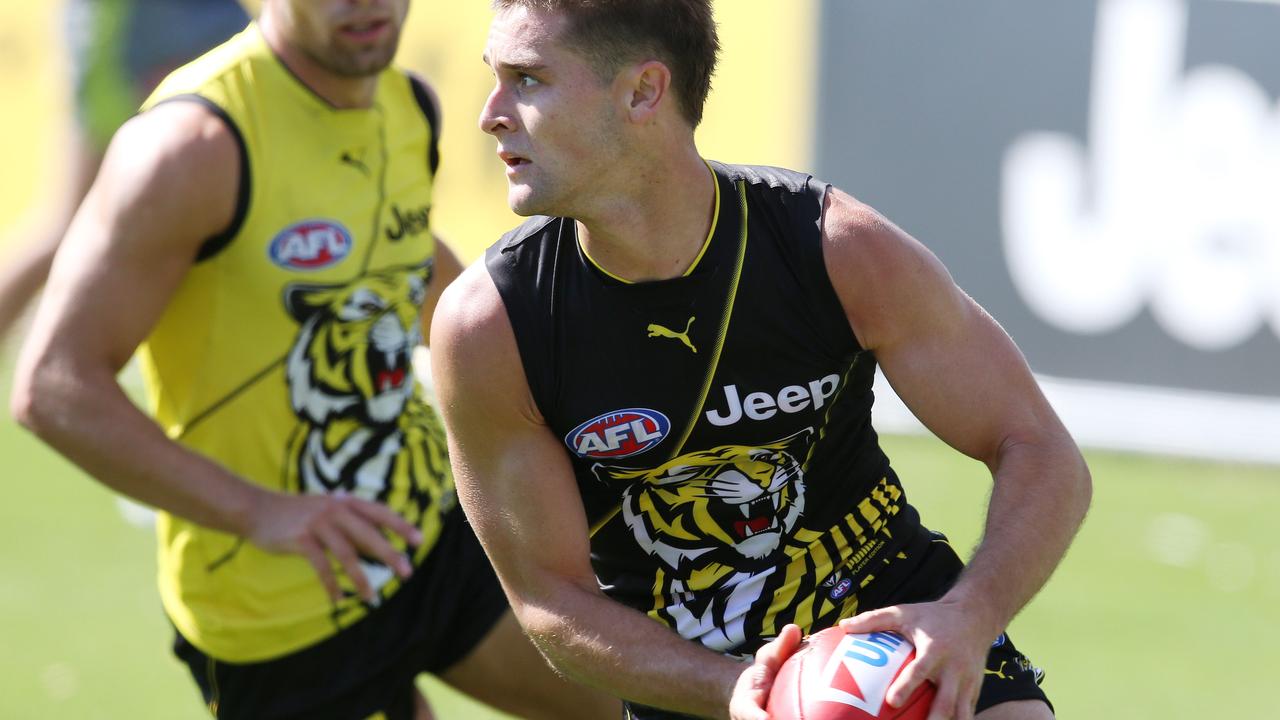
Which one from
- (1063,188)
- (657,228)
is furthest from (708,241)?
(1063,188)

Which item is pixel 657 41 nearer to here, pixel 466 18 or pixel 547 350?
pixel 547 350

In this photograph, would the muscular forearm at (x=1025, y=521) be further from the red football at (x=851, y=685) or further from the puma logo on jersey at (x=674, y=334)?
the puma logo on jersey at (x=674, y=334)

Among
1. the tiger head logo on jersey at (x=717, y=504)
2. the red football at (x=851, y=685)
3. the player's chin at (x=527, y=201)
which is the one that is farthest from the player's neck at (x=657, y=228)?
the red football at (x=851, y=685)

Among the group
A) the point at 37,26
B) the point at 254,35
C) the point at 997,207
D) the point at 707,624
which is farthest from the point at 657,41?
the point at 37,26

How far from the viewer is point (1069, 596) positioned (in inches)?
276

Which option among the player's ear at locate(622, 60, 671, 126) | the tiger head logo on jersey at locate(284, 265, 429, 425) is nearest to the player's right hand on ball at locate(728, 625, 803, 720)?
the player's ear at locate(622, 60, 671, 126)

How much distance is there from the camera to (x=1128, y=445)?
9242 mm

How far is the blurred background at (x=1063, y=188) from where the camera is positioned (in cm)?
875

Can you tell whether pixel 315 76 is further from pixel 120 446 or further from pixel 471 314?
pixel 471 314

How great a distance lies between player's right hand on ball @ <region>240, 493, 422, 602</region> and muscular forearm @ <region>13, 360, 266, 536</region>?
58 millimetres

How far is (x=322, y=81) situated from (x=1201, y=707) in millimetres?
3632

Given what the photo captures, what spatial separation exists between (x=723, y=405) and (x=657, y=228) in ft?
1.14

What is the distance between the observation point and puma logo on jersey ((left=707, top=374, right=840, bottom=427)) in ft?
10.6

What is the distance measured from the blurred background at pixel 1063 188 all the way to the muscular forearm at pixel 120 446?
4.09 meters
